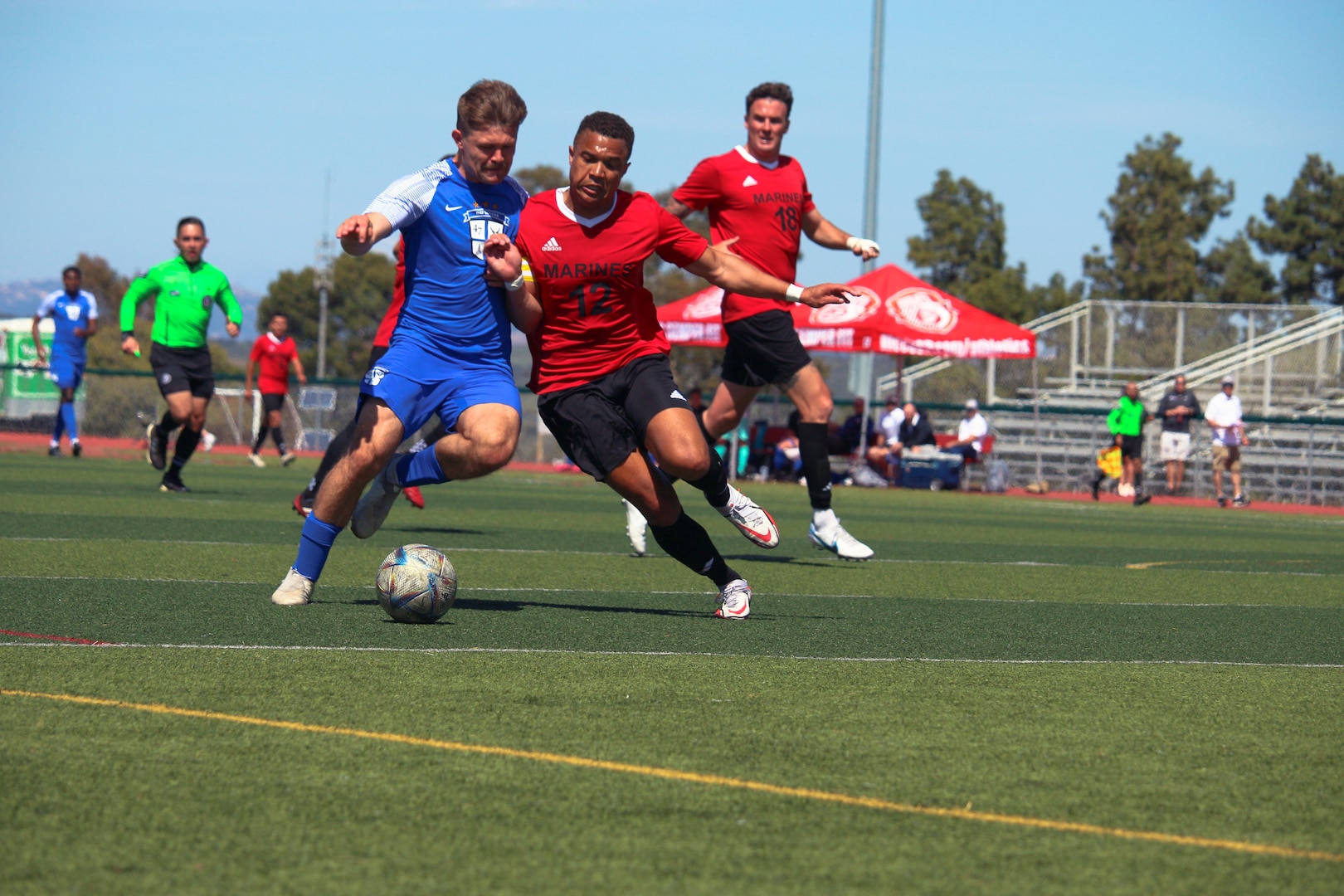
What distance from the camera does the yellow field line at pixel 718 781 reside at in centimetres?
317

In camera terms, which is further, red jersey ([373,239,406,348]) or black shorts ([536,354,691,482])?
red jersey ([373,239,406,348])

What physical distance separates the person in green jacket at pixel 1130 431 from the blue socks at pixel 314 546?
19.9 metres

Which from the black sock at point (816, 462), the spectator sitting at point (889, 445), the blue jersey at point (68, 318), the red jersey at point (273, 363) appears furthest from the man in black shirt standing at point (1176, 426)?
the black sock at point (816, 462)

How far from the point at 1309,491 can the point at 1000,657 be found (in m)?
23.7

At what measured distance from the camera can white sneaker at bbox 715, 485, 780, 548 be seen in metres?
6.87

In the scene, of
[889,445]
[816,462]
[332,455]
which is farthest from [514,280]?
[889,445]

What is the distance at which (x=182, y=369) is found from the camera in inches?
542

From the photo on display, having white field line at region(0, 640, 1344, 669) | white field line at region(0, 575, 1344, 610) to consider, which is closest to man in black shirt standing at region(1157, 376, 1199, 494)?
white field line at region(0, 575, 1344, 610)

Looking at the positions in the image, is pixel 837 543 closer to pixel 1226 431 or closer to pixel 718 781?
pixel 718 781

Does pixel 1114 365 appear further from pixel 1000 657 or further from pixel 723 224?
pixel 1000 657

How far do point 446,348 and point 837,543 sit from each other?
3426mm

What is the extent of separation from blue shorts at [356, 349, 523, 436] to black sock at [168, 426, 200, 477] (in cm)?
805

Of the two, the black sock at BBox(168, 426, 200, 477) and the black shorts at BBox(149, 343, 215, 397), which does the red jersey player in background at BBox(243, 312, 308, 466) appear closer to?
the black sock at BBox(168, 426, 200, 477)

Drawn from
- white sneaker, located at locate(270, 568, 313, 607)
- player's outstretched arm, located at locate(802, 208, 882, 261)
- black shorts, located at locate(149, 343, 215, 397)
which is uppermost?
player's outstretched arm, located at locate(802, 208, 882, 261)
